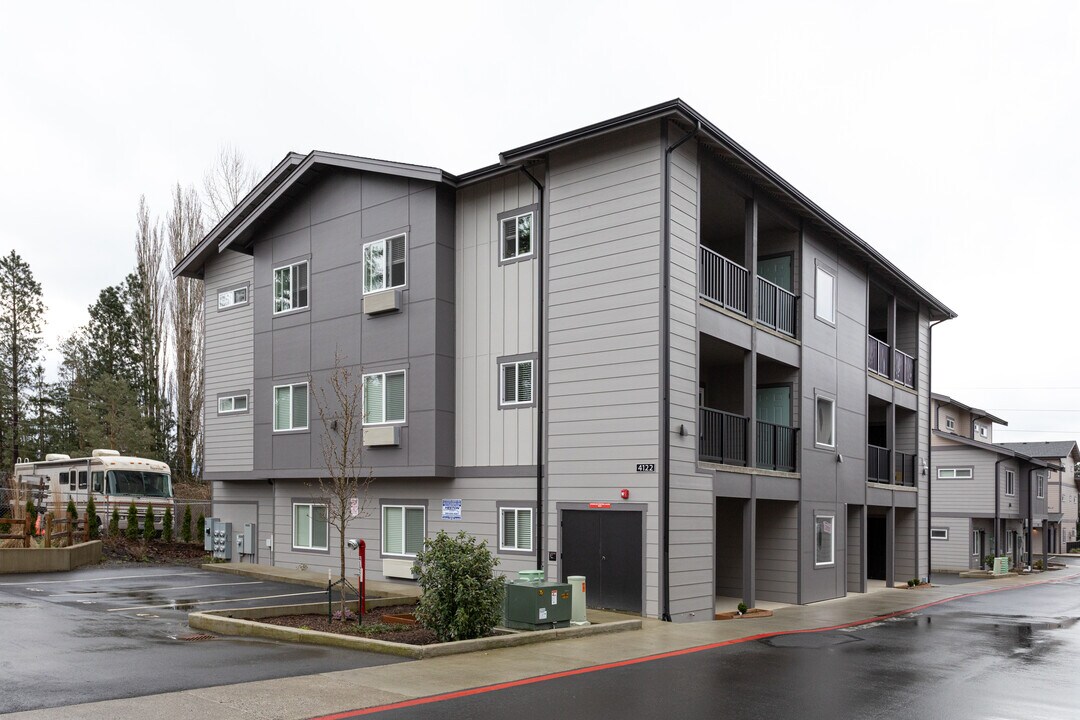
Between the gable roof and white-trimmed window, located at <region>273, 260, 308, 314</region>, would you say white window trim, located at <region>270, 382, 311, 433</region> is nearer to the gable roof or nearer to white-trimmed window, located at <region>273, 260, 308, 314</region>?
white-trimmed window, located at <region>273, 260, 308, 314</region>

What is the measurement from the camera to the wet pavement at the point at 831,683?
9.51 m

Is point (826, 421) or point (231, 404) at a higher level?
point (231, 404)

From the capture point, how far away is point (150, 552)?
2736cm

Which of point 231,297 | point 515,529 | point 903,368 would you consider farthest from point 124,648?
point 903,368

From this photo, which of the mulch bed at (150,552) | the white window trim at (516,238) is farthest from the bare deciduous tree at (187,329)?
the white window trim at (516,238)

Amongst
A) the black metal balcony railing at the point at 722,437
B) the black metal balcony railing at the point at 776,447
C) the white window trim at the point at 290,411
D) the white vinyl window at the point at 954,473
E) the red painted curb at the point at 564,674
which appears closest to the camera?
the red painted curb at the point at 564,674

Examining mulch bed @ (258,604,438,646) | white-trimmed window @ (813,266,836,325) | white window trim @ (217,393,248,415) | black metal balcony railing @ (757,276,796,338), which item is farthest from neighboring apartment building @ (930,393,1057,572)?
mulch bed @ (258,604,438,646)

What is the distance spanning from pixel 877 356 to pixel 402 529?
15.8 metres

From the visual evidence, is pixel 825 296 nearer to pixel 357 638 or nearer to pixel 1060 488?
pixel 357 638

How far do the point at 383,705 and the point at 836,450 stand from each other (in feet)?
57.7

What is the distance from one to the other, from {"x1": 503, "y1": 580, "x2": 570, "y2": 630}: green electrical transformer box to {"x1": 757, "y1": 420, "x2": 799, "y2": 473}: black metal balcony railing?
8107 mm

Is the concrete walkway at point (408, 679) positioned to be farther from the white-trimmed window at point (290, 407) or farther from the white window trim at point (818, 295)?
the white-trimmed window at point (290, 407)

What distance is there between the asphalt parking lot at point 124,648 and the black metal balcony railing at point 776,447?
10.3 metres

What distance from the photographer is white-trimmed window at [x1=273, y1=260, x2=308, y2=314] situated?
2409 centimetres
